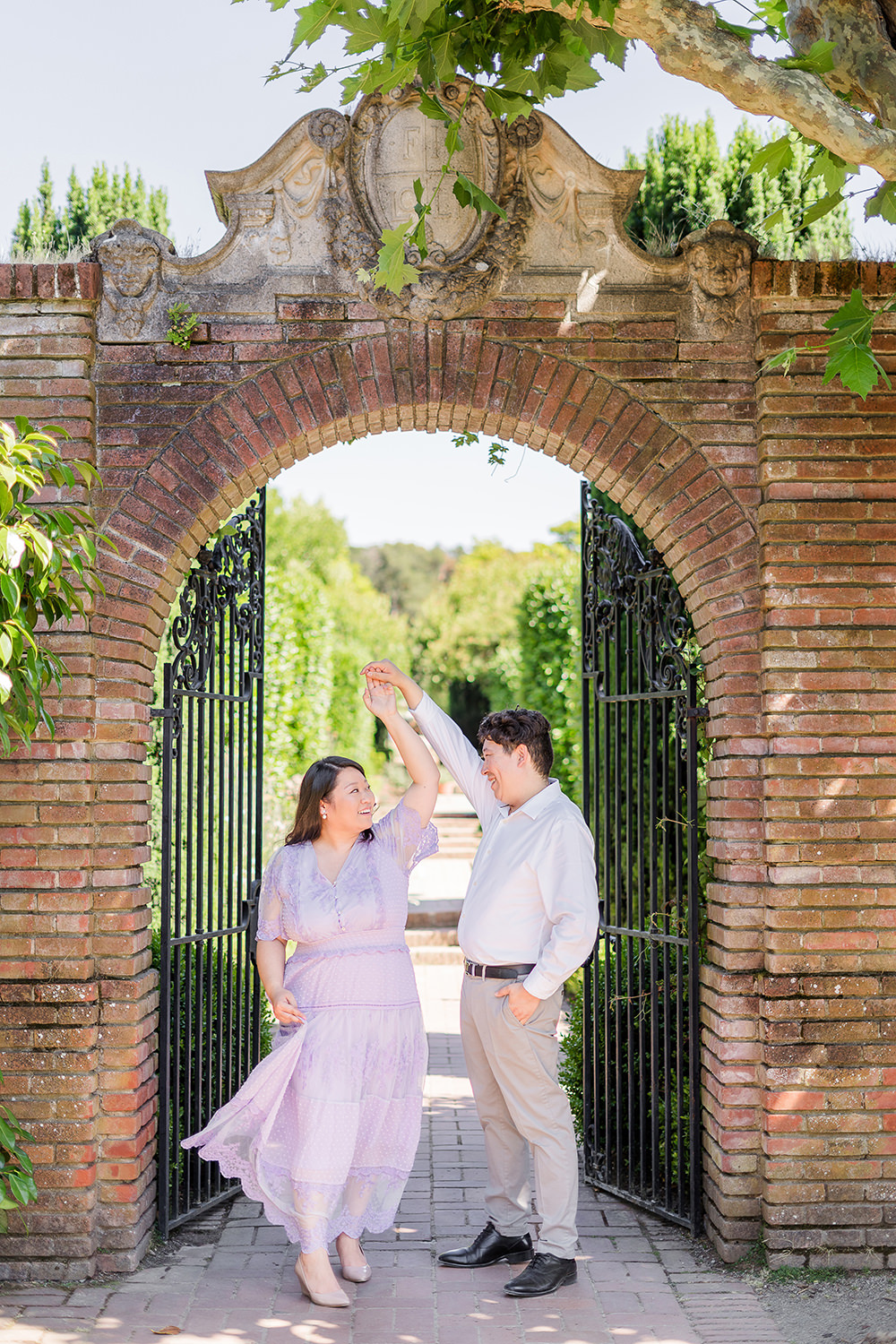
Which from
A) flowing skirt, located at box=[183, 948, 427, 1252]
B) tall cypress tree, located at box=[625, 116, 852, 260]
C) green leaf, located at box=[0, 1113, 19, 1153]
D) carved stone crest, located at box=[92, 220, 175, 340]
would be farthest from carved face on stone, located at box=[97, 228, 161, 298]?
tall cypress tree, located at box=[625, 116, 852, 260]

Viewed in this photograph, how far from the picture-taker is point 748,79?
3.58m

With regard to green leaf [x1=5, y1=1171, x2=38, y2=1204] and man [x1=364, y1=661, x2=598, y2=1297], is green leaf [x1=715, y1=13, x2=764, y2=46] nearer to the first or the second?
man [x1=364, y1=661, x2=598, y2=1297]

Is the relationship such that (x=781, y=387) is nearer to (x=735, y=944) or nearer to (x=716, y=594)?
(x=716, y=594)

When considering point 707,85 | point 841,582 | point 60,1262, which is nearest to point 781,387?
point 841,582

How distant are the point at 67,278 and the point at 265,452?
3.28ft

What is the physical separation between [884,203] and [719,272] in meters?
0.82

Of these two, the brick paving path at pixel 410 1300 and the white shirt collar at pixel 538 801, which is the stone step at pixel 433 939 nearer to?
the brick paving path at pixel 410 1300

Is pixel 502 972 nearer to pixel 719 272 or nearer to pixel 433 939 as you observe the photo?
pixel 719 272

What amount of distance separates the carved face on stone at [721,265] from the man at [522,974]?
73.0 inches

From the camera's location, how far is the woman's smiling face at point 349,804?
4168 millimetres

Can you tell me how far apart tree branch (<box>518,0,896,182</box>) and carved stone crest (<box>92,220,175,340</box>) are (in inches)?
74.7

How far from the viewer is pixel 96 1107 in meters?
4.34

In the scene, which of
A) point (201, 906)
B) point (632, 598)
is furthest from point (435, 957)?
point (632, 598)

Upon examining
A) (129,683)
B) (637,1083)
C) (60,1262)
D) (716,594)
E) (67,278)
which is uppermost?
(67,278)
